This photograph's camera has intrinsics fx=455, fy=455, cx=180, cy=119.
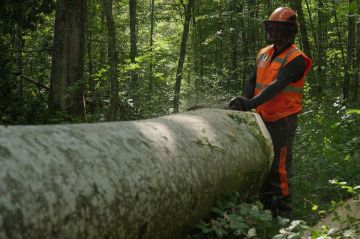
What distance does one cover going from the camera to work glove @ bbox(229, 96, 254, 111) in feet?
15.9

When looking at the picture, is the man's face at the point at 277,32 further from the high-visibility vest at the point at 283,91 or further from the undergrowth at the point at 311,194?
the undergrowth at the point at 311,194

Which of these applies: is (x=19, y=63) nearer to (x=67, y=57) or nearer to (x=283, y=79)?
(x=67, y=57)

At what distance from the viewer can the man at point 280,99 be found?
15.6 ft

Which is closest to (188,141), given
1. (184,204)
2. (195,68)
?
(184,204)

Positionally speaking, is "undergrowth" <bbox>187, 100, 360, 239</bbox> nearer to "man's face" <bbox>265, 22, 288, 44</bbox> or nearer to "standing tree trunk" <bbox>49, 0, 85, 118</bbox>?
"man's face" <bbox>265, 22, 288, 44</bbox>

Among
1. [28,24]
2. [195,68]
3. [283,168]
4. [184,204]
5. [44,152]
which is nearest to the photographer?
[44,152]

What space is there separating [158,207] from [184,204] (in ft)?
1.14

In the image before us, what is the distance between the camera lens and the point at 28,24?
31.7 feet

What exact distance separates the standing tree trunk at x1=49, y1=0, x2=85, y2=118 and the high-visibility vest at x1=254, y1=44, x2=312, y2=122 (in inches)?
164

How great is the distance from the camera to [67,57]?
27.4ft

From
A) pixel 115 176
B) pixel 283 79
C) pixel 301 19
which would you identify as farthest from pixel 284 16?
pixel 301 19

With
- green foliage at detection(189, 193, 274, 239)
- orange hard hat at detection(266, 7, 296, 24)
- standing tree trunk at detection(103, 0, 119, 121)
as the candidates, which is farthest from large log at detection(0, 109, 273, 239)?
standing tree trunk at detection(103, 0, 119, 121)

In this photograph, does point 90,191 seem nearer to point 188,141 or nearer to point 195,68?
point 188,141

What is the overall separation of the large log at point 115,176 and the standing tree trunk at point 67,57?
462 centimetres
